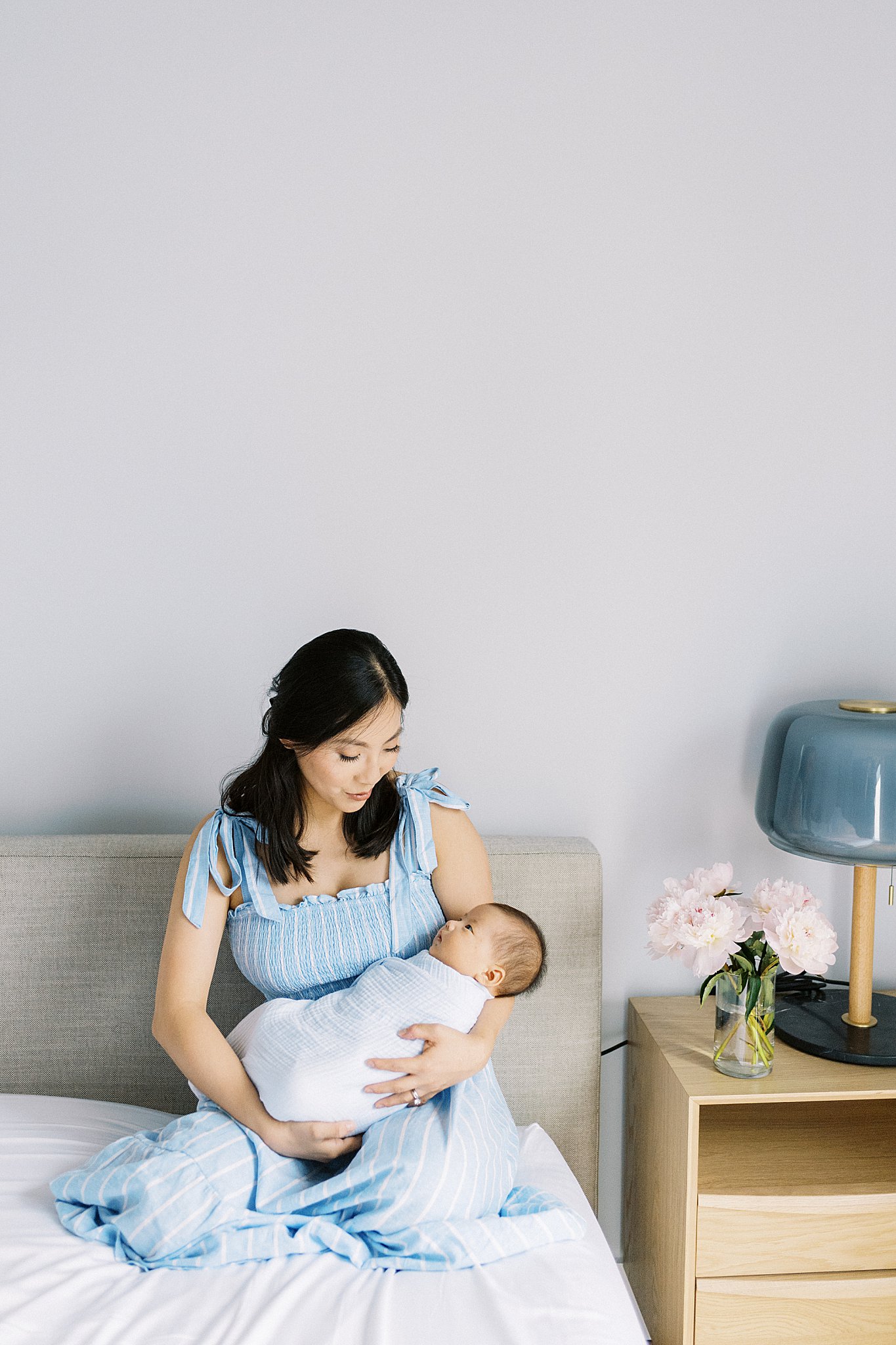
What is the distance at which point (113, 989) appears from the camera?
1.62m

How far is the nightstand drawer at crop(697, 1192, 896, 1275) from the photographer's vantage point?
4.74 ft

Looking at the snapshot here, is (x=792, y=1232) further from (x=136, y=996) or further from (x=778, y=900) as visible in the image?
(x=136, y=996)

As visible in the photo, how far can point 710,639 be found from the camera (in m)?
1.78

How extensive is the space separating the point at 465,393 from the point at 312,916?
901 millimetres

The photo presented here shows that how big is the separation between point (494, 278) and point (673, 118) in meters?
0.40

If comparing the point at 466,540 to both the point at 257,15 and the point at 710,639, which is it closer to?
the point at 710,639

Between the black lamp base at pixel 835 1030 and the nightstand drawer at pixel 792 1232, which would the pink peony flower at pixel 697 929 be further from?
the nightstand drawer at pixel 792 1232

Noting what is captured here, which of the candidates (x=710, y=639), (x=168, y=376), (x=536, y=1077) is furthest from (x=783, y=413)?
(x=536, y=1077)

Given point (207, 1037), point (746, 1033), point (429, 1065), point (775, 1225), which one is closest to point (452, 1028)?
point (429, 1065)

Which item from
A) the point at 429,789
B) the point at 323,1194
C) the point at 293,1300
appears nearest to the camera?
the point at 293,1300

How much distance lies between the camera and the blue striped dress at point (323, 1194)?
117cm

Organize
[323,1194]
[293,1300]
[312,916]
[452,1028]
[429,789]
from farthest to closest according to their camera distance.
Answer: [429,789] < [312,916] < [452,1028] < [323,1194] < [293,1300]

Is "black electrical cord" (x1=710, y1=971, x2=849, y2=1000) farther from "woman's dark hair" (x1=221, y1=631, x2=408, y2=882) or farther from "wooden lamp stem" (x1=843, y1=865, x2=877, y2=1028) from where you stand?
"woman's dark hair" (x1=221, y1=631, x2=408, y2=882)

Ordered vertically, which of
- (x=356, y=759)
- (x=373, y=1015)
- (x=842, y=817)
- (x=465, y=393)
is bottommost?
(x=373, y=1015)
